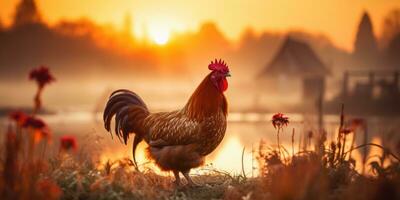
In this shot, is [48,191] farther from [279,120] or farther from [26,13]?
[26,13]

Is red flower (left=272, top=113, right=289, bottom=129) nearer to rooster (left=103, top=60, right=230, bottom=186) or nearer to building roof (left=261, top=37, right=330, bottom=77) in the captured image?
rooster (left=103, top=60, right=230, bottom=186)

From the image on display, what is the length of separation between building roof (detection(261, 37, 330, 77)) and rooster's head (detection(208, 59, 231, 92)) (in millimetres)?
23550

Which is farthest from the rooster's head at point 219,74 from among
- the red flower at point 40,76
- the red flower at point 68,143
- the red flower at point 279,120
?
the red flower at point 40,76

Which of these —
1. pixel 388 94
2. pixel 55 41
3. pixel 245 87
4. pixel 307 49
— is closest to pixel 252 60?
pixel 245 87

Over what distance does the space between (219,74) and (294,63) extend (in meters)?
24.3

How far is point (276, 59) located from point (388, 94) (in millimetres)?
6784

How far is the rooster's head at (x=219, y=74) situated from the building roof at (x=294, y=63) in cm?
2355

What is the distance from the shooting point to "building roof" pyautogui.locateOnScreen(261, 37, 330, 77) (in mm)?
29844

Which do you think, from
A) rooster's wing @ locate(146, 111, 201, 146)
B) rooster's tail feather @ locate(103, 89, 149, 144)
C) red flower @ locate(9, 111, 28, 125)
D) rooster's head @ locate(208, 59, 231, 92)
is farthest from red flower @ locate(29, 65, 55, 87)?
rooster's tail feather @ locate(103, 89, 149, 144)

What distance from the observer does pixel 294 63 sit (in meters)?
30.2

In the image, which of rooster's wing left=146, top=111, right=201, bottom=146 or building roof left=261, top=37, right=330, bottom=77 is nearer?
rooster's wing left=146, top=111, right=201, bottom=146

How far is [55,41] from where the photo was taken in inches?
1507

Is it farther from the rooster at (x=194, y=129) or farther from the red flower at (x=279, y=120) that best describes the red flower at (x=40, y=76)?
the red flower at (x=279, y=120)

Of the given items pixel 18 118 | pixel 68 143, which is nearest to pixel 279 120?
pixel 68 143
